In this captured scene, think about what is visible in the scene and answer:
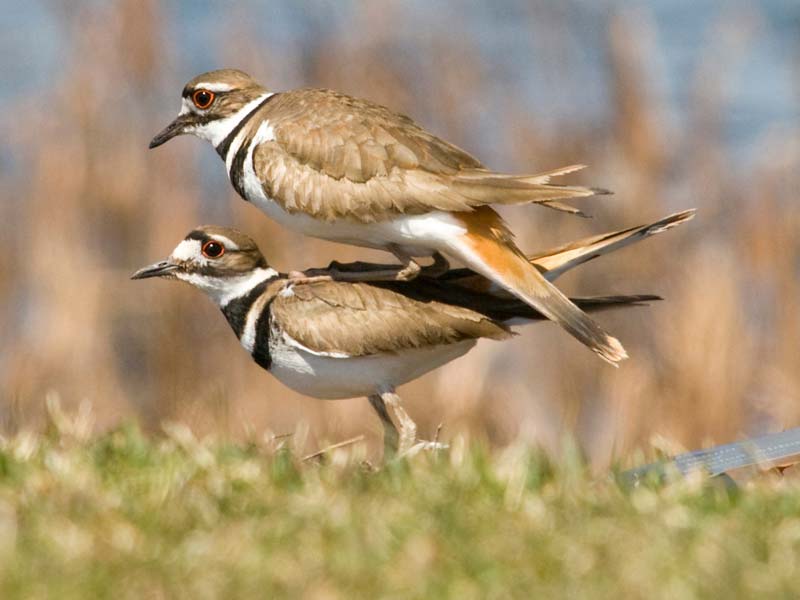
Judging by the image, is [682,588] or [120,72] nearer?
[682,588]

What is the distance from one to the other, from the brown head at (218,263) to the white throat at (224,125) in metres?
0.37

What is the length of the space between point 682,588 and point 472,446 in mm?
1365

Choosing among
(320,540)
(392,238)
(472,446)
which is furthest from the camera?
(392,238)

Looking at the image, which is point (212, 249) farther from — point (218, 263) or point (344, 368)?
point (344, 368)

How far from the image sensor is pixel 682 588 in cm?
371

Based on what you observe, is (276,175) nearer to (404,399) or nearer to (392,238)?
(392,238)

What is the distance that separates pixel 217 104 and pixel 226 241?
56cm

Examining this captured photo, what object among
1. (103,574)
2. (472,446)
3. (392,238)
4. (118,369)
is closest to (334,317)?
(392,238)

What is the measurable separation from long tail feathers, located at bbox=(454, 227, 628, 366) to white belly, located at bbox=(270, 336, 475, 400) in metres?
0.46

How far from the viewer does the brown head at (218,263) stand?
6250mm

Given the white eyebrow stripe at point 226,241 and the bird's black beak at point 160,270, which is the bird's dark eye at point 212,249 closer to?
the white eyebrow stripe at point 226,241

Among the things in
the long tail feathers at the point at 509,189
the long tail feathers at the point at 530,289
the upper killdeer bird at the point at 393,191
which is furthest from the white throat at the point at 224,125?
the long tail feathers at the point at 530,289

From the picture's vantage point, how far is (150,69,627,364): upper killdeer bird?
220 inches

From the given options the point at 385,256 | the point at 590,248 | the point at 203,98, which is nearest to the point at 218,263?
the point at 203,98
